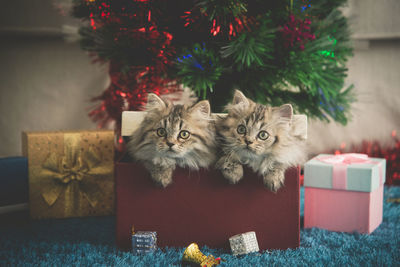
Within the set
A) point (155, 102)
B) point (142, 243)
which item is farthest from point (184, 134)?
point (142, 243)

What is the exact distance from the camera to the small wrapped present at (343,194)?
1.23 meters

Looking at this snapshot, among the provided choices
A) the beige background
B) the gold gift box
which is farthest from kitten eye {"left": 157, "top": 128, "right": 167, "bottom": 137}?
the beige background

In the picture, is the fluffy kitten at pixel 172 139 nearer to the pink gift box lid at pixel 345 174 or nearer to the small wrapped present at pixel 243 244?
the small wrapped present at pixel 243 244

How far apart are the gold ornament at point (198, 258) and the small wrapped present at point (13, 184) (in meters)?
0.83

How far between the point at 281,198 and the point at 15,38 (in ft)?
5.95

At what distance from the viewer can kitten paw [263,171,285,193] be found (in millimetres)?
1031

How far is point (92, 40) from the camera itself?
5.10 feet

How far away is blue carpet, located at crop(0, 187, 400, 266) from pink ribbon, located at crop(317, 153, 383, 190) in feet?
0.58

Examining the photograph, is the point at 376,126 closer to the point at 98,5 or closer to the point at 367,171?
the point at 367,171

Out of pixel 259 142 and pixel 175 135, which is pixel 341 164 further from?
pixel 175 135

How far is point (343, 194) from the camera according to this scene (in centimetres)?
126

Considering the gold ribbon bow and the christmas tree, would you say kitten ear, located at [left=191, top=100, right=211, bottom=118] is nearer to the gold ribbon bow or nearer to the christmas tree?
the christmas tree

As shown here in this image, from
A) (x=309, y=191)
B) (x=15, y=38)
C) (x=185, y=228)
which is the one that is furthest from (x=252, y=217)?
(x=15, y=38)

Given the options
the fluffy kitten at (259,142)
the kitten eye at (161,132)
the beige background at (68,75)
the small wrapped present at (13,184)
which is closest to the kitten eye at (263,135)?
the fluffy kitten at (259,142)
